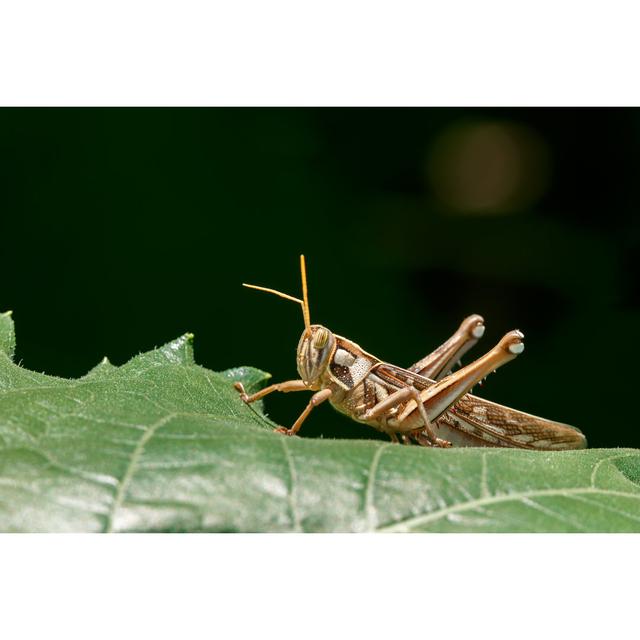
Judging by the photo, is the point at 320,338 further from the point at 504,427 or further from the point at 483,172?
the point at 483,172

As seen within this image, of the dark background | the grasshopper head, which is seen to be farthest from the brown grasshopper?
the dark background

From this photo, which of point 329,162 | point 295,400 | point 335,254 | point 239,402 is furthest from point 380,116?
point 239,402

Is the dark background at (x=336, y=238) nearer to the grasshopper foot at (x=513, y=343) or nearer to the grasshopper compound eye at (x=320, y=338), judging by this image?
the grasshopper compound eye at (x=320, y=338)

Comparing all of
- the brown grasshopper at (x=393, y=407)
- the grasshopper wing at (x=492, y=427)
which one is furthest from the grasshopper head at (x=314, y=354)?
the grasshopper wing at (x=492, y=427)

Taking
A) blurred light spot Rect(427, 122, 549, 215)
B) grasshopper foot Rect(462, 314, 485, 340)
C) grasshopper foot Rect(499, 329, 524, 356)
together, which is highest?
blurred light spot Rect(427, 122, 549, 215)

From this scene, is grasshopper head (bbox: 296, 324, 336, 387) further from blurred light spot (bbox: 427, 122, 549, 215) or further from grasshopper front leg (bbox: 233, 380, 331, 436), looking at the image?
blurred light spot (bbox: 427, 122, 549, 215)
